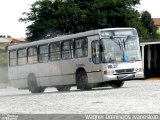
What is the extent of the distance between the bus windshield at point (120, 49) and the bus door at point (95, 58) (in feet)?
0.89

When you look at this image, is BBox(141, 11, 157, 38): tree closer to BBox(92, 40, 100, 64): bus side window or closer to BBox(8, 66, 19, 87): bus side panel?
BBox(8, 66, 19, 87): bus side panel

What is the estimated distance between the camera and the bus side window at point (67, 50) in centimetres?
2848

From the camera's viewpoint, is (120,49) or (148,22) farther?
(148,22)

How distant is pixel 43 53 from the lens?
30.7 m

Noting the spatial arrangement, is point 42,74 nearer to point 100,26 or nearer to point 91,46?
point 91,46

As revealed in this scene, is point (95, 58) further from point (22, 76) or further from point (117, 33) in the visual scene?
point (22, 76)

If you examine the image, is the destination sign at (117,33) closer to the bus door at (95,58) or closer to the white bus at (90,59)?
the white bus at (90,59)

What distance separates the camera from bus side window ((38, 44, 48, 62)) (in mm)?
30484

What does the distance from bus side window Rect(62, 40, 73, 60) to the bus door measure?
1530 mm

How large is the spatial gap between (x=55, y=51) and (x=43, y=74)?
1.75 meters

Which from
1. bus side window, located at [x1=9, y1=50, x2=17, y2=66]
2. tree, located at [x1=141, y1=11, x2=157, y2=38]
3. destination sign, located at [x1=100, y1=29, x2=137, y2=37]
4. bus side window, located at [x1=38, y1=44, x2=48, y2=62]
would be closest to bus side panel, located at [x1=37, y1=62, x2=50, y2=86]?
bus side window, located at [x1=38, y1=44, x2=48, y2=62]

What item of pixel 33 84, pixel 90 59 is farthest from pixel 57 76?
pixel 90 59

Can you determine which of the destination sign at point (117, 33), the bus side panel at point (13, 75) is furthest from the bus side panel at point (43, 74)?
the destination sign at point (117, 33)

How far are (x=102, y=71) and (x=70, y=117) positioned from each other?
13282mm
